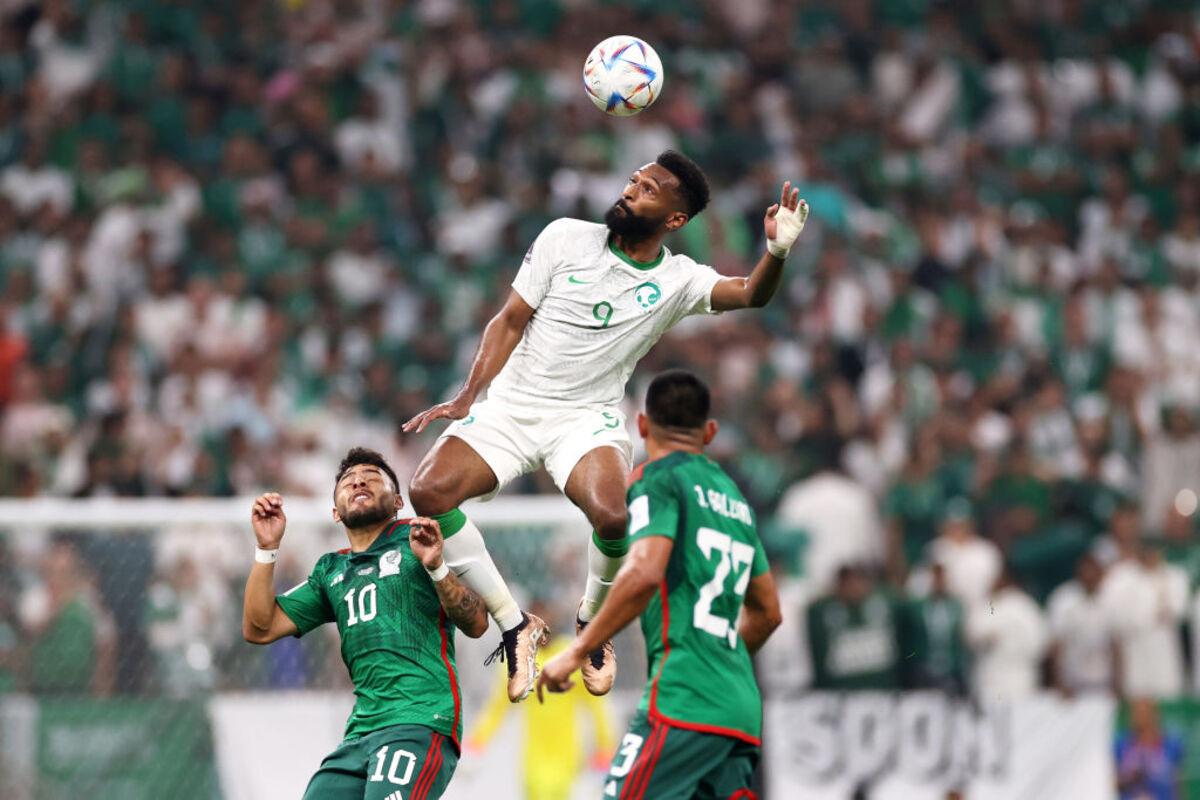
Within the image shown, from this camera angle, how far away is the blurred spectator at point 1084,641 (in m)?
16.2

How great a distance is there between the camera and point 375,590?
30.0ft

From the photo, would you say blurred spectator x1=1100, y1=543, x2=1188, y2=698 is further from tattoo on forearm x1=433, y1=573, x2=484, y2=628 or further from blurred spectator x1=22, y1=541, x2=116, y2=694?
tattoo on forearm x1=433, y1=573, x2=484, y2=628

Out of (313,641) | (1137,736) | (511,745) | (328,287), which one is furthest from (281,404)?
(1137,736)

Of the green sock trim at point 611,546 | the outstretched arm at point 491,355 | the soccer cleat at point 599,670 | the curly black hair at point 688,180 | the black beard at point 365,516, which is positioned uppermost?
the curly black hair at point 688,180

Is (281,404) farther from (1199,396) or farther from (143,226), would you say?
(1199,396)

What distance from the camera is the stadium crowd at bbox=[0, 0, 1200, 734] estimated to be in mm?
16109

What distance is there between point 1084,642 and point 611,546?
316 inches

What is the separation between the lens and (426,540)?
8773 mm

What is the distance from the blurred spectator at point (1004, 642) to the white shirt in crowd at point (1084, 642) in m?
0.34

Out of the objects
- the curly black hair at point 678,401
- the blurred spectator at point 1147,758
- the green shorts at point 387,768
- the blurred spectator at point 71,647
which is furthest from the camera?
the blurred spectator at point 1147,758

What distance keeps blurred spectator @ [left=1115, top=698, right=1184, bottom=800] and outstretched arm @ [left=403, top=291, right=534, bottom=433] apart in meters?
8.19

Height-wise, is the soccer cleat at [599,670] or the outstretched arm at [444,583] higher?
the outstretched arm at [444,583]

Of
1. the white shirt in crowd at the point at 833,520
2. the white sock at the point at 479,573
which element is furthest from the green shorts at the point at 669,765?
the white shirt in crowd at the point at 833,520

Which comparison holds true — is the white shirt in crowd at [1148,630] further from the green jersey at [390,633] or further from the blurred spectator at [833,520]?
the green jersey at [390,633]
